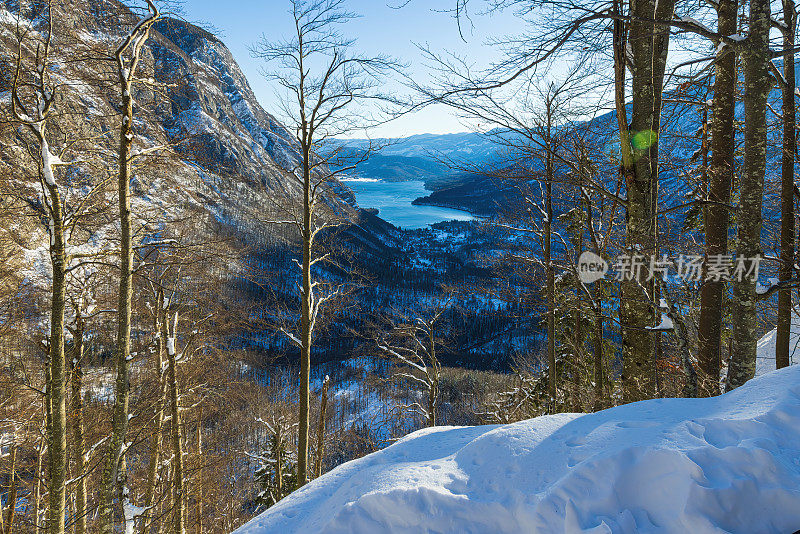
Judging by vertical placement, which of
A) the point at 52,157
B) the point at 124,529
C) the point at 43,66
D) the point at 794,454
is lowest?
the point at 124,529

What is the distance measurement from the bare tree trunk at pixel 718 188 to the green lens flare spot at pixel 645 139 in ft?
6.45

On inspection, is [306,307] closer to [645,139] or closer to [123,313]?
[123,313]

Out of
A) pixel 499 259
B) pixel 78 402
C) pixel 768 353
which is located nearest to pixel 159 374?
pixel 78 402

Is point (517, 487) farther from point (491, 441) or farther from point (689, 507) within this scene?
point (689, 507)

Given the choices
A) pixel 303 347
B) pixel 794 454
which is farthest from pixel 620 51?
pixel 303 347

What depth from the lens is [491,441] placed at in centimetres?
251

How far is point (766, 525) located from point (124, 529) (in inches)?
278

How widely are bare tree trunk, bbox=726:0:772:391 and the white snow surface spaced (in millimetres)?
2421

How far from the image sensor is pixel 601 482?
193 centimetres

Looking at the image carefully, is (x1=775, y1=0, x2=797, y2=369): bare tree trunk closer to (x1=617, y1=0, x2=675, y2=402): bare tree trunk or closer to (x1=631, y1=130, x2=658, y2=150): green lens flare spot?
(x1=617, y1=0, x2=675, y2=402): bare tree trunk

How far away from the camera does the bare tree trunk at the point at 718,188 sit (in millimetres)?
5277

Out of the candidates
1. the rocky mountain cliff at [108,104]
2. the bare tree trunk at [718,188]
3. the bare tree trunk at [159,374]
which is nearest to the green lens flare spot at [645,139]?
the bare tree trunk at [718,188]

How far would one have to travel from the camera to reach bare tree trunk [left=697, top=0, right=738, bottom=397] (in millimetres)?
5277

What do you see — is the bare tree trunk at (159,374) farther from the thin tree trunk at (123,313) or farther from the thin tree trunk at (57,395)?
the thin tree trunk at (123,313)
